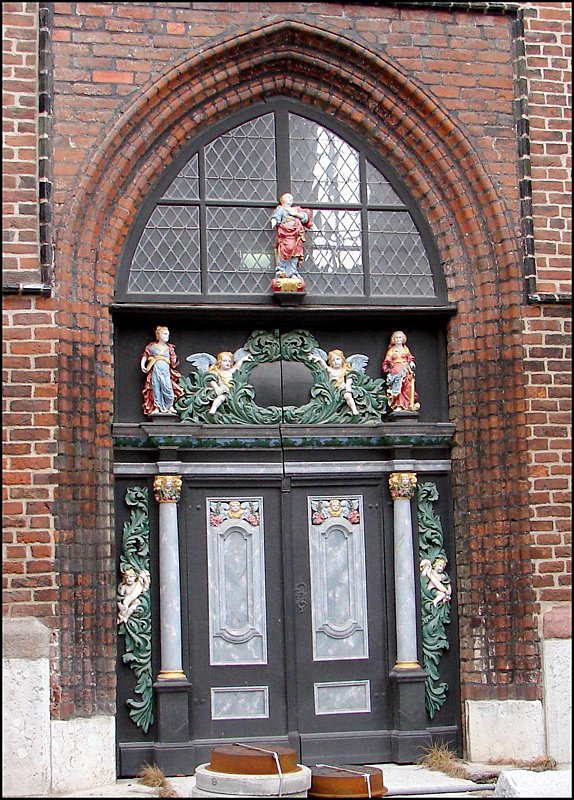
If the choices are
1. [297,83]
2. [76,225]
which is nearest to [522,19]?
[297,83]

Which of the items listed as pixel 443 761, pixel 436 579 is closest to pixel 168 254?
pixel 436 579

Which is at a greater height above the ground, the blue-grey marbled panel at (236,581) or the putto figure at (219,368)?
the putto figure at (219,368)

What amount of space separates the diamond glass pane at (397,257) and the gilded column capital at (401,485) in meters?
1.39

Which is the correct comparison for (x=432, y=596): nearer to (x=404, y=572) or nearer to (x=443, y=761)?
(x=404, y=572)

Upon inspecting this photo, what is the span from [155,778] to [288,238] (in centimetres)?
A: 399

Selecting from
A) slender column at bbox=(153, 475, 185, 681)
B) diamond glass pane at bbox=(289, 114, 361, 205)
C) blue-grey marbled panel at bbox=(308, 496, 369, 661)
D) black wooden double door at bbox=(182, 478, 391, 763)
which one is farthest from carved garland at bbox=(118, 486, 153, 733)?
diamond glass pane at bbox=(289, 114, 361, 205)

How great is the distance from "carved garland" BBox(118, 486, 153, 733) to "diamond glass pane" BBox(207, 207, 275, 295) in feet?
5.65

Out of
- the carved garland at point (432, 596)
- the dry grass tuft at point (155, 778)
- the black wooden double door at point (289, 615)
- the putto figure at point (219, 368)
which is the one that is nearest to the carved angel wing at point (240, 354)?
the putto figure at point (219, 368)

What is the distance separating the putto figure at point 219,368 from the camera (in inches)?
399

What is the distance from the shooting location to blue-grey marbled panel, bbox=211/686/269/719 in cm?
988

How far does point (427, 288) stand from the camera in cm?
1050

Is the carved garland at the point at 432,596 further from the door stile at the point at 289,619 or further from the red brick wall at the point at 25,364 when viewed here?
the red brick wall at the point at 25,364

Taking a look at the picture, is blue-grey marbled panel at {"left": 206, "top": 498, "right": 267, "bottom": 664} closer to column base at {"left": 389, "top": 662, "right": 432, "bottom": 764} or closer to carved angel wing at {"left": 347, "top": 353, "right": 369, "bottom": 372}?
column base at {"left": 389, "top": 662, "right": 432, "bottom": 764}

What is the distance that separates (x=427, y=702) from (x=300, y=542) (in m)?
1.54
